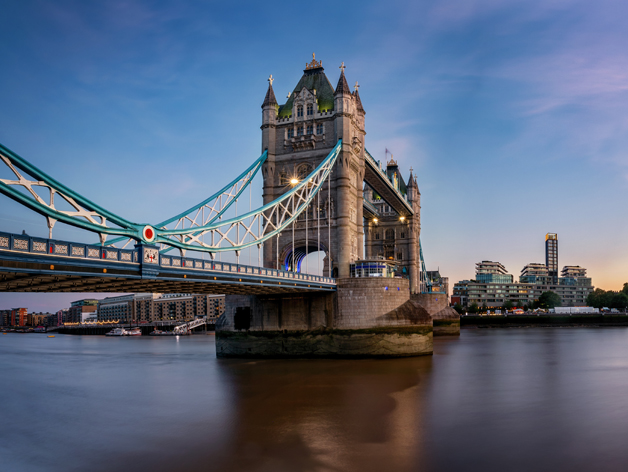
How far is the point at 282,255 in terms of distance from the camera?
1400 inches

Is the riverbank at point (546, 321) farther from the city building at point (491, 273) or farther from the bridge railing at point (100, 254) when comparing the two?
the bridge railing at point (100, 254)

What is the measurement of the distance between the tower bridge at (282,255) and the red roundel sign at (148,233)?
0.21 ft

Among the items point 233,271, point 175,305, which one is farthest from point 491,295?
point 233,271

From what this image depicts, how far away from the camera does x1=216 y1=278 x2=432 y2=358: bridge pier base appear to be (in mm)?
28828

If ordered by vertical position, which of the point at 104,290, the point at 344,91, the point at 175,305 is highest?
the point at 344,91

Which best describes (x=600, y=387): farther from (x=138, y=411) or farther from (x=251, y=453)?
(x=138, y=411)

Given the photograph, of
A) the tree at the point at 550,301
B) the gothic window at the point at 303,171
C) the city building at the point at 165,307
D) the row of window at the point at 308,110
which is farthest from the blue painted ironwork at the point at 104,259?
the tree at the point at 550,301

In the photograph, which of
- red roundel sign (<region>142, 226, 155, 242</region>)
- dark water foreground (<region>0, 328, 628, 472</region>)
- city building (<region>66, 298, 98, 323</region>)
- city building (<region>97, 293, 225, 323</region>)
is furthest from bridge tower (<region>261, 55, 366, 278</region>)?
city building (<region>66, 298, 98, 323</region>)

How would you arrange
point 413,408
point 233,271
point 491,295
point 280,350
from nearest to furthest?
point 413,408, point 233,271, point 280,350, point 491,295

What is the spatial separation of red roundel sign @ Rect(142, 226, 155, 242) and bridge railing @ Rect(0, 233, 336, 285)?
1.84 ft

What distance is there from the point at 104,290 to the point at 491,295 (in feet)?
417

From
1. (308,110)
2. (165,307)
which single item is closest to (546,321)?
(308,110)

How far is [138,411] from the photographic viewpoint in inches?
663

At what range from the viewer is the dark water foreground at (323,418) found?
1153 centimetres
